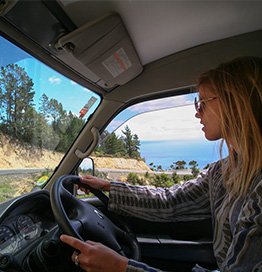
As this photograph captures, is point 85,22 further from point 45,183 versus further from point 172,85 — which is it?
point 45,183

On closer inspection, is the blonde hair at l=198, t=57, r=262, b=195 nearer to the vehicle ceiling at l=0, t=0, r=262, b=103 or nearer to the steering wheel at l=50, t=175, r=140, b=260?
the vehicle ceiling at l=0, t=0, r=262, b=103

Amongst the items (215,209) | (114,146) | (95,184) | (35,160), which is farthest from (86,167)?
(215,209)

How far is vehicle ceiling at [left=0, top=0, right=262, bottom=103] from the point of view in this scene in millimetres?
1026

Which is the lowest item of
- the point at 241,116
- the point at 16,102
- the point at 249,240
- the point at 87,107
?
the point at 249,240

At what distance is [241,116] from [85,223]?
2.47 ft

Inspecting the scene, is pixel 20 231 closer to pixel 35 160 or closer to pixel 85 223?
pixel 85 223

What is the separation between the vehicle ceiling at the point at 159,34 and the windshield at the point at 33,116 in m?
0.10

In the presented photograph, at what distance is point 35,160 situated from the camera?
5.03 feet

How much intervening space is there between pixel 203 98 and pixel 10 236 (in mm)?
1077

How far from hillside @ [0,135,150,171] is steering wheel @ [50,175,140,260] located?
1.28ft

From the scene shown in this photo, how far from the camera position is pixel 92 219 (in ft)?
3.35

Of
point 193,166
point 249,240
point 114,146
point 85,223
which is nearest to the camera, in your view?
point 249,240

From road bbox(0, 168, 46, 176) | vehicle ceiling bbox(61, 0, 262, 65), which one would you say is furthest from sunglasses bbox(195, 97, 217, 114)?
road bbox(0, 168, 46, 176)

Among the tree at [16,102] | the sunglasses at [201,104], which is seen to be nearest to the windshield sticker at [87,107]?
the tree at [16,102]
